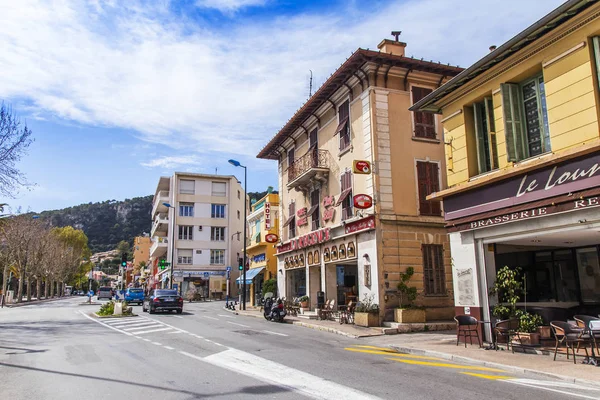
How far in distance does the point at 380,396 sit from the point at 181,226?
5642cm

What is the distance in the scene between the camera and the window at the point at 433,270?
2023 centimetres

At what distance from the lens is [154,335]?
1608 centimetres

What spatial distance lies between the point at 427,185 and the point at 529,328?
10129 mm

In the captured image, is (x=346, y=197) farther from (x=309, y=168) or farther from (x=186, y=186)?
(x=186, y=186)

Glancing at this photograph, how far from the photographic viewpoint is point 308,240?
86.5ft

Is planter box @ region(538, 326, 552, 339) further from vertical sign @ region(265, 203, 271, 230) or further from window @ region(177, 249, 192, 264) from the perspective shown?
window @ region(177, 249, 192, 264)

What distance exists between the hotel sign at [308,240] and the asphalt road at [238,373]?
9.69 metres

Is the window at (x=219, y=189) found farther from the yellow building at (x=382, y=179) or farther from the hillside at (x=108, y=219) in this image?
the hillside at (x=108, y=219)

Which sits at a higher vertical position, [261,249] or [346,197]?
[346,197]

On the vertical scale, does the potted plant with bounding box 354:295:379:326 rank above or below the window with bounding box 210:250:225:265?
below

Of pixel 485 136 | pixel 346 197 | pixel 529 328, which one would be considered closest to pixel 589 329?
pixel 529 328

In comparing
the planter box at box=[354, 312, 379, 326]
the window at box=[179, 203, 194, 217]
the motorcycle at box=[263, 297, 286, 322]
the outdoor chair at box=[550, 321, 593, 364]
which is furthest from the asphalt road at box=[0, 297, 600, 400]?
the window at box=[179, 203, 194, 217]

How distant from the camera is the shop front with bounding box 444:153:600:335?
417 inches

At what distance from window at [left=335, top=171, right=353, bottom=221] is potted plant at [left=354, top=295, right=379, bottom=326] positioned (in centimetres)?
452
